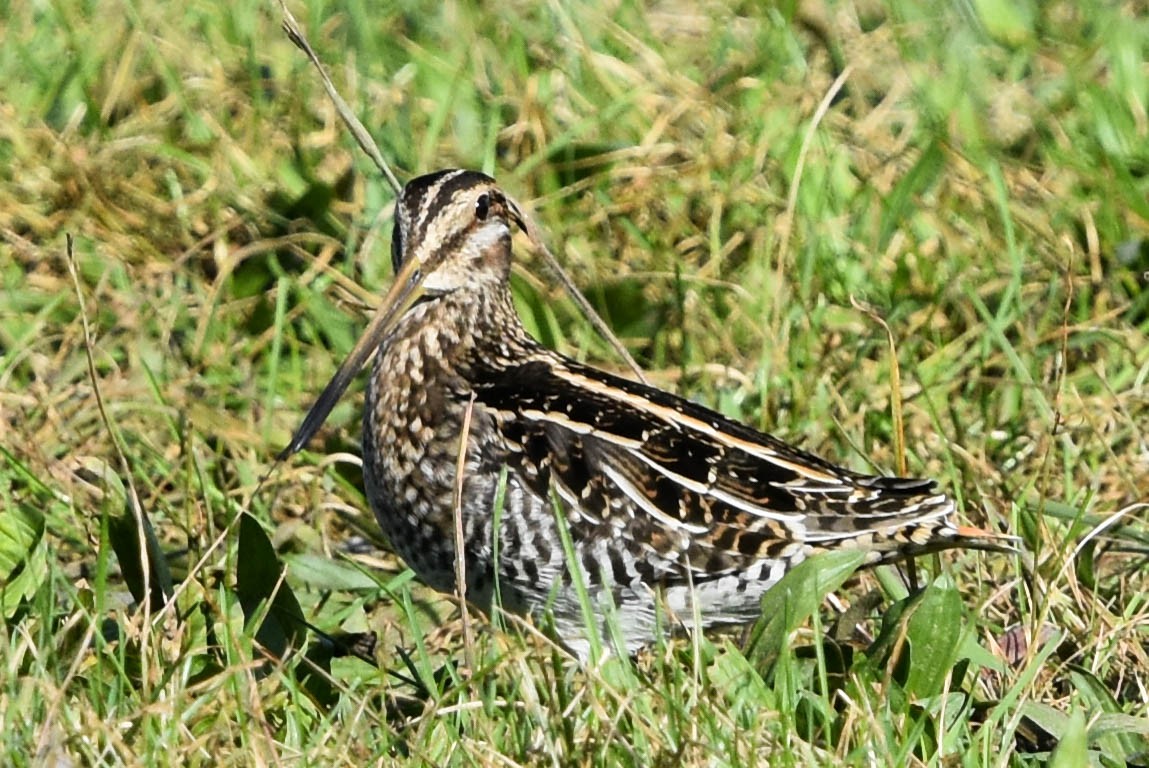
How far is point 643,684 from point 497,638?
0.74 ft

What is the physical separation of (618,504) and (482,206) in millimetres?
749

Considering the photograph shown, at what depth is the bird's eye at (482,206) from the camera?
3.84 metres

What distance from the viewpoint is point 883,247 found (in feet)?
15.7

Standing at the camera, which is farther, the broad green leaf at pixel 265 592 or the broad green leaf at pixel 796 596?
the broad green leaf at pixel 265 592

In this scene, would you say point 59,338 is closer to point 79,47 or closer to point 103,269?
point 103,269

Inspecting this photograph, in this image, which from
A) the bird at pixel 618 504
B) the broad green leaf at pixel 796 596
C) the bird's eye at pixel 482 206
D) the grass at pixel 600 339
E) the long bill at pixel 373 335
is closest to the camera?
the grass at pixel 600 339

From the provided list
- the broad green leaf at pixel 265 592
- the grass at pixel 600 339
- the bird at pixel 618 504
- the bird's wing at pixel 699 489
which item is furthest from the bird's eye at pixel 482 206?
the broad green leaf at pixel 265 592

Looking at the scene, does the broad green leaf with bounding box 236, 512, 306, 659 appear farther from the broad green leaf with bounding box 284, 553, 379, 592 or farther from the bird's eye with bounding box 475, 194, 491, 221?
the bird's eye with bounding box 475, 194, 491, 221

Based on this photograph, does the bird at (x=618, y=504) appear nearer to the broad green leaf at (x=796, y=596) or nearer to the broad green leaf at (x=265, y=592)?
the broad green leaf at (x=796, y=596)

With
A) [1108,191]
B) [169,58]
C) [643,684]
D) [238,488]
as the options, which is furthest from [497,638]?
[169,58]

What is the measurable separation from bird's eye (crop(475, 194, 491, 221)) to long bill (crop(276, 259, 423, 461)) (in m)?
0.17

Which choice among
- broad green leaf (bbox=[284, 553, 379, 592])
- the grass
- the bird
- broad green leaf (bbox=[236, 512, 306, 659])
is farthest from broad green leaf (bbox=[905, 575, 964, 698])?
broad green leaf (bbox=[284, 553, 379, 592])

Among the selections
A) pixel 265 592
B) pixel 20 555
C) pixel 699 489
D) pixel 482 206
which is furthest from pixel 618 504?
pixel 20 555

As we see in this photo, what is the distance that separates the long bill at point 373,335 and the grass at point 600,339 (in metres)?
0.28
